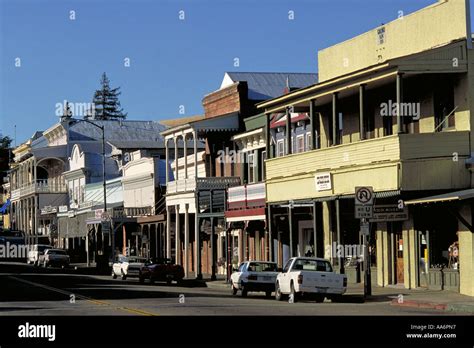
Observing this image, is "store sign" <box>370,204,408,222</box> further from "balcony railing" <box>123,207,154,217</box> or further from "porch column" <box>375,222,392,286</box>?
"balcony railing" <box>123,207,154,217</box>

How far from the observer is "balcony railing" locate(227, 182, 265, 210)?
4969 centimetres

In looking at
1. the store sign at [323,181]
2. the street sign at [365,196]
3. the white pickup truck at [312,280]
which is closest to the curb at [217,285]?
the store sign at [323,181]

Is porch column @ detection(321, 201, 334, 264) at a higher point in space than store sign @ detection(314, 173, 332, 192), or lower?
lower

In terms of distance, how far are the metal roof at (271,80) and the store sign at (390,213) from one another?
23551 millimetres

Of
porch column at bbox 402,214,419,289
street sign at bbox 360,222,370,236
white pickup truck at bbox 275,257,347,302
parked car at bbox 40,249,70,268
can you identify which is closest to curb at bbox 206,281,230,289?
porch column at bbox 402,214,419,289

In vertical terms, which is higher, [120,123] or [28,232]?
[120,123]

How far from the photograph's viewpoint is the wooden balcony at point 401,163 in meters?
36.0

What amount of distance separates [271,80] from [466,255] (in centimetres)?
3182

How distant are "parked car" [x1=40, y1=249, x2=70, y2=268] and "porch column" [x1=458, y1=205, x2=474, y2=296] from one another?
46.2 meters
